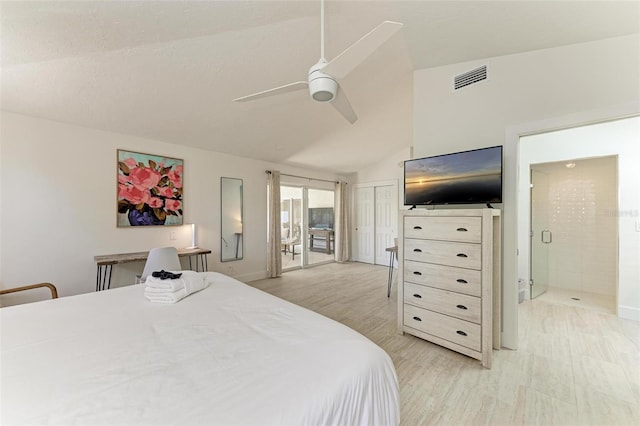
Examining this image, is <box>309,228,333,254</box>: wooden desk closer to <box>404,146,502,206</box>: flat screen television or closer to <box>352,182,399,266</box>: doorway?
<box>352,182,399,266</box>: doorway

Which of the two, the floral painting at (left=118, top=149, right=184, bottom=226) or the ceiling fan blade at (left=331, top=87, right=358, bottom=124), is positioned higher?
the ceiling fan blade at (left=331, top=87, right=358, bottom=124)

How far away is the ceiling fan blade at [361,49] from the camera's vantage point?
1.27 metres

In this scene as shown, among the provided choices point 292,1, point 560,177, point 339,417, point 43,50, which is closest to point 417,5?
point 292,1

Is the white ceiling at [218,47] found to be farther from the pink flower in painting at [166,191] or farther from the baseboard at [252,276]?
the baseboard at [252,276]

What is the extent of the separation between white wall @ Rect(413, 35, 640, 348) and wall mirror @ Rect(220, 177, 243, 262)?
3.29 meters

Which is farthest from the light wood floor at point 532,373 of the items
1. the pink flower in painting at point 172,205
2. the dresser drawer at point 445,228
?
the pink flower in painting at point 172,205

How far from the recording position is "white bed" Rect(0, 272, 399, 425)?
0.75 metres

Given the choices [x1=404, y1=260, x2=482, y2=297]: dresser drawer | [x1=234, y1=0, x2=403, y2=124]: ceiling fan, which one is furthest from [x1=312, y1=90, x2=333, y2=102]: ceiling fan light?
[x1=404, y1=260, x2=482, y2=297]: dresser drawer

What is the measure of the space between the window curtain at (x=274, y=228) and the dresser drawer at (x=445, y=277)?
3.11 meters

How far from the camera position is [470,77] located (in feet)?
8.54

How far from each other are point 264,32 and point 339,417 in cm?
274

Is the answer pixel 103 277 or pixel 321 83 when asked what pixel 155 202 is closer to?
pixel 103 277

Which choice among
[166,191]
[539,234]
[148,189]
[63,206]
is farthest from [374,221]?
[63,206]

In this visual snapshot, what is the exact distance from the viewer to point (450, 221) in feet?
7.63
